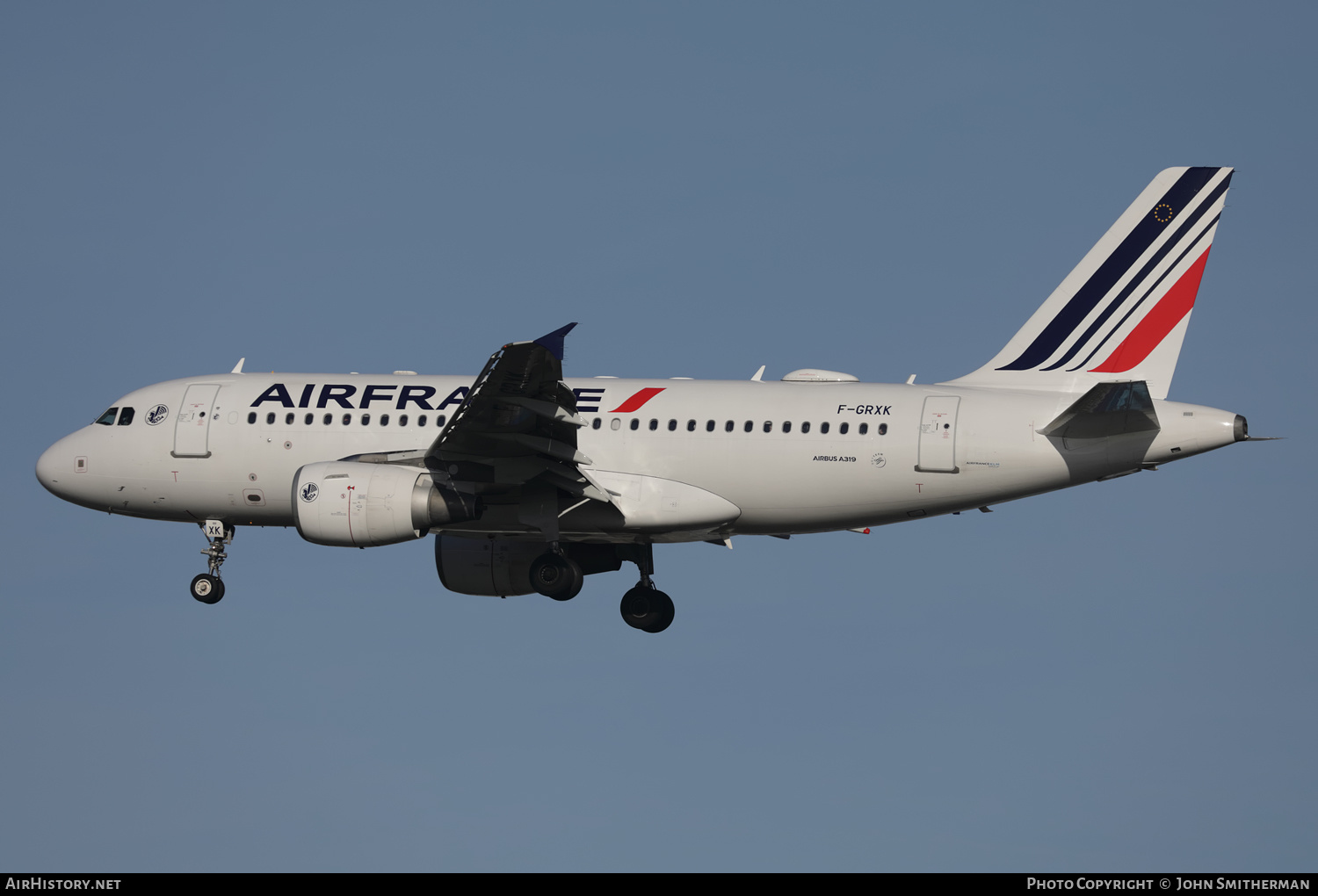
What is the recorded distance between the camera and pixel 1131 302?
3631 cm

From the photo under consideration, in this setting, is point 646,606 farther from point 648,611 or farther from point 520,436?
point 520,436

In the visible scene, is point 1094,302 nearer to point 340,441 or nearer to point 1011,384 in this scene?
point 1011,384

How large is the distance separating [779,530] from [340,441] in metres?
10.3

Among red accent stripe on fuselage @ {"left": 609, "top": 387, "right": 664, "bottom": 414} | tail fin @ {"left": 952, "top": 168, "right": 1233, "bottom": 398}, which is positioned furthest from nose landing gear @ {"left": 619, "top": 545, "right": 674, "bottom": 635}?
tail fin @ {"left": 952, "top": 168, "right": 1233, "bottom": 398}

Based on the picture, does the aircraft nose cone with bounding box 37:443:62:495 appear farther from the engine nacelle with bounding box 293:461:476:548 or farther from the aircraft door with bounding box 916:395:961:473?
the aircraft door with bounding box 916:395:961:473

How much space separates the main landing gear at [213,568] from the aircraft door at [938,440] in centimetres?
1672

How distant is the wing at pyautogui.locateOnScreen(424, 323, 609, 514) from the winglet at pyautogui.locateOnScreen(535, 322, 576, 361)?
2cm

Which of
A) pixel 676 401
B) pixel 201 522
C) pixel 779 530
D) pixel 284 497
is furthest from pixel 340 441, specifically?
pixel 779 530

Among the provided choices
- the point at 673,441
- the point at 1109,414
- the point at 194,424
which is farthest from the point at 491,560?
the point at 1109,414

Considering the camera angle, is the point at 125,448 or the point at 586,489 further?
the point at 125,448

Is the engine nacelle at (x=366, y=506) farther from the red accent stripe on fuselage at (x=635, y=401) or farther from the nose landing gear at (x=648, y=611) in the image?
the nose landing gear at (x=648, y=611)

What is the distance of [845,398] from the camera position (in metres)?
36.2
